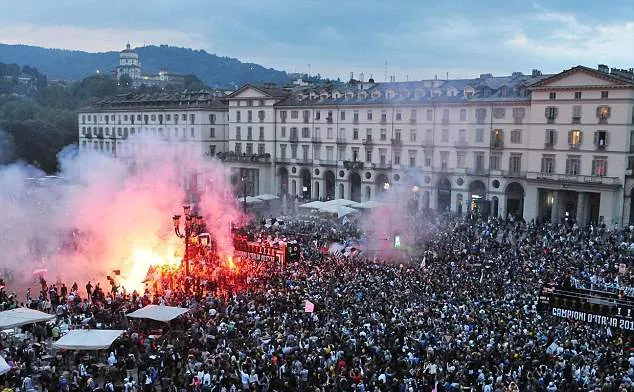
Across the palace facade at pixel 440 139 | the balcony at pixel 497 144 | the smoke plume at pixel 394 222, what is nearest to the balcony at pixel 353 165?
the palace facade at pixel 440 139

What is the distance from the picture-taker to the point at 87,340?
20.3 m

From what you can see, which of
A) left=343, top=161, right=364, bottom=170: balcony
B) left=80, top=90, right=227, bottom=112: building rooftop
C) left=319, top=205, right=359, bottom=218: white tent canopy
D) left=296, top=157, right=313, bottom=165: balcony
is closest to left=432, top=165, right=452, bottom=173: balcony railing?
left=343, top=161, right=364, bottom=170: balcony

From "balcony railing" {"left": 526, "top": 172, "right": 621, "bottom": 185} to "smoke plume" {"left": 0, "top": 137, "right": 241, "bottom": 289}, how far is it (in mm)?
22880

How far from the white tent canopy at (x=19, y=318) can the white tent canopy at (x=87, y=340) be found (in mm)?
2108

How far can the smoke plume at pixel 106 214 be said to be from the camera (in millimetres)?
34781

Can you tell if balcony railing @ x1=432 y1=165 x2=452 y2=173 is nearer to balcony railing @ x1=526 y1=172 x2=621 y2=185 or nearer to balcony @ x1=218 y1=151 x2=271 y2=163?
balcony railing @ x1=526 y1=172 x2=621 y2=185

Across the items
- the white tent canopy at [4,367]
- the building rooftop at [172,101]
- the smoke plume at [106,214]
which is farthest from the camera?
the building rooftop at [172,101]

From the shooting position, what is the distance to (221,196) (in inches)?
2233

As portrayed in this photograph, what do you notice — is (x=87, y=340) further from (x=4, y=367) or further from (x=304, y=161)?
(x=304, y=161)

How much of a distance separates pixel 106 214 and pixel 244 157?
32401 mm

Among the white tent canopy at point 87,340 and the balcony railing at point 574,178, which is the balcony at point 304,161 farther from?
the white tent canopy at point 87,340

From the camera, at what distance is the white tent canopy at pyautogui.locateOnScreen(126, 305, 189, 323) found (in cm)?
2306

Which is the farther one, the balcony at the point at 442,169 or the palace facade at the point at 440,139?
the balcony at the point at 442,169

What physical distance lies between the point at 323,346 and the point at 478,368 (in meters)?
4.63
